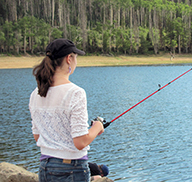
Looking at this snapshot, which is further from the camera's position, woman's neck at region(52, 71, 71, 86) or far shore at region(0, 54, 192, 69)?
far shore at region(0, 54, 192, 69)

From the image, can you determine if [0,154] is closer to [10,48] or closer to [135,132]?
[135,132]

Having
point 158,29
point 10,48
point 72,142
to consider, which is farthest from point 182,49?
point 72,142

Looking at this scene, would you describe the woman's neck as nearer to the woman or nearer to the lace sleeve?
the woman

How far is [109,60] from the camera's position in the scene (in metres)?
70.2

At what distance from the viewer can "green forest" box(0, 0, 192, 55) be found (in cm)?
7138

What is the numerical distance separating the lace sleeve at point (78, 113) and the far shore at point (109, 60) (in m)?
56.8

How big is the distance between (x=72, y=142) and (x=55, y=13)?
93.1 m

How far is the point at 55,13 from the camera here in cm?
9206

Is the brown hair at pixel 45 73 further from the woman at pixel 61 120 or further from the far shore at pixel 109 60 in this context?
the far shore at pixel 109 60

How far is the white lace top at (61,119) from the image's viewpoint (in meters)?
2.33

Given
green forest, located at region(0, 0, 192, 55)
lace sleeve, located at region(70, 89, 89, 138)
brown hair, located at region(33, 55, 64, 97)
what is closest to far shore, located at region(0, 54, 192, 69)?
green forest, located at region(0, 0, 192, 55)

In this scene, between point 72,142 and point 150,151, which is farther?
point 150,151

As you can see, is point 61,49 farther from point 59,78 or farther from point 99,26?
point 99,26

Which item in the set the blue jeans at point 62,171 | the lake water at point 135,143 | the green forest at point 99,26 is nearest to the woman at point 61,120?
the blue jeans at point 62,171
